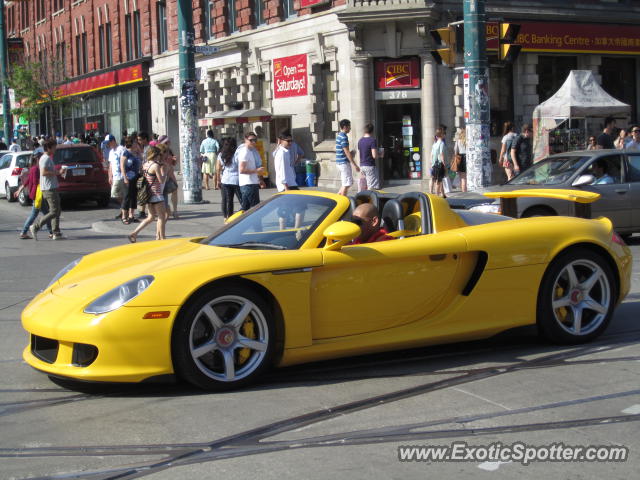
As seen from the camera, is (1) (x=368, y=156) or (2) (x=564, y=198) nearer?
(2) (x=564, y=198)

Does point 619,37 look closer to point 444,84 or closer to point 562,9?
point 562,9

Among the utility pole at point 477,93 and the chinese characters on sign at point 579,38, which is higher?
the chinese characters on sign at point 579,38

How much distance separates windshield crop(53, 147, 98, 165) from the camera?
22.5 m

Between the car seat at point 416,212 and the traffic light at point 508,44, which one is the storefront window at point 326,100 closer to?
the traffic light at point 508,44

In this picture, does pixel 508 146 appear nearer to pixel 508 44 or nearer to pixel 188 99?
pixel 508 44

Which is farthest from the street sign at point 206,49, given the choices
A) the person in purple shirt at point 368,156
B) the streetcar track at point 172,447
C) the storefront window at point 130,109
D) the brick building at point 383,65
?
the storefront window at point 130,109

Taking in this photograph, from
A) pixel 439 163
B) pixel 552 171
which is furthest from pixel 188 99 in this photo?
pixel 552 171

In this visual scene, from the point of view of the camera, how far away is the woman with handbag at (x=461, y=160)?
67.6ft

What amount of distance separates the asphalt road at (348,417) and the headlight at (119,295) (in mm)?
547

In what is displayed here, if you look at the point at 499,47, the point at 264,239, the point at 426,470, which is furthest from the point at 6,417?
the point at 499,47

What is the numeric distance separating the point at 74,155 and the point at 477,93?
1107cm

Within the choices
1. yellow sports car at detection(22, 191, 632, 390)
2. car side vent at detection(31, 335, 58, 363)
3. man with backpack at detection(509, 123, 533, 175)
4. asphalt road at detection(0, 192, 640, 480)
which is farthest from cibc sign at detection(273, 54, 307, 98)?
car side vent at detection(31, 335, 58, 363)

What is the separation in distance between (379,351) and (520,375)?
90 cm

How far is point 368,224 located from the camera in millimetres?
6406
